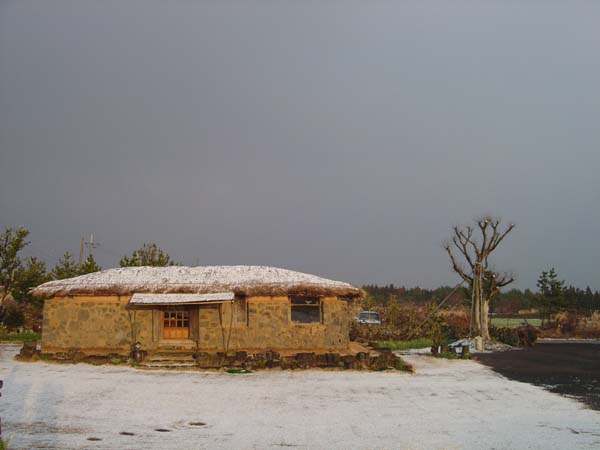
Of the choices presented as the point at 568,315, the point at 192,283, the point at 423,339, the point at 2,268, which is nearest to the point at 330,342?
the point at 192,283

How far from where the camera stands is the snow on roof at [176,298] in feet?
58.3

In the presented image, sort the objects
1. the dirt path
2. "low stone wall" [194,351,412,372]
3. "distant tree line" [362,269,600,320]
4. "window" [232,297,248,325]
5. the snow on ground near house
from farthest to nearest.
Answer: "distant tree line" [362,269,600,320], "window" [232,297,248,325], "low stone wall" [194,351,412,372], the dirt path, the snow on ground near house

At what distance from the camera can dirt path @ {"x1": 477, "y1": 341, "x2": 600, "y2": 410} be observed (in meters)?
13.6

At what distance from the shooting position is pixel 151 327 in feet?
61.9

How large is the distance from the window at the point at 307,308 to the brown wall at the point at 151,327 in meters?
0.43

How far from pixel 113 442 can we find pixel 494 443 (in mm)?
5975

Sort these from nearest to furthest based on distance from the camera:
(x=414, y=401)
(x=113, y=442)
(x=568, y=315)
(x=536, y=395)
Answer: (x=113, y=442) < (x=414, y=401) < (x=536, y=395) < (x=568, y=315)

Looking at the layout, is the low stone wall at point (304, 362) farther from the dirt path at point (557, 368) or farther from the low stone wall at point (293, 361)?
the dirt path at point (557, 368)

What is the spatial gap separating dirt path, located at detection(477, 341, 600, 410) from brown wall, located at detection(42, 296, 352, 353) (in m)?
6.69

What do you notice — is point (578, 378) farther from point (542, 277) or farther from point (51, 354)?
point (542, 277)

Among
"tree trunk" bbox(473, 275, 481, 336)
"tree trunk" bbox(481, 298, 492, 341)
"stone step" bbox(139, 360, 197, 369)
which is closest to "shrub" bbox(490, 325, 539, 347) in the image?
"tree trunk" bbox(481, 298, 492, 341)

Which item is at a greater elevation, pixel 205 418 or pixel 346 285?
pixel 346 285

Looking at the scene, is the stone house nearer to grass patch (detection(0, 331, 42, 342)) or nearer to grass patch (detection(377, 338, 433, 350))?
grass patch (detection(377, 338, 433, 350))

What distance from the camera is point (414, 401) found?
462 inches
